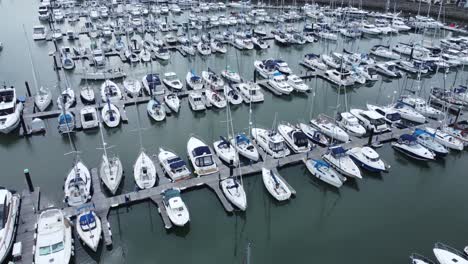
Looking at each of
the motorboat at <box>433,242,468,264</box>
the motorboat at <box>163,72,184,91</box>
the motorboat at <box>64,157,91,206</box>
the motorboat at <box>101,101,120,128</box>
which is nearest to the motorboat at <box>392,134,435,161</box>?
the motorboat at <box>433,242,468,264</box>

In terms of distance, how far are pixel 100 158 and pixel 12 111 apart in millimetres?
13637

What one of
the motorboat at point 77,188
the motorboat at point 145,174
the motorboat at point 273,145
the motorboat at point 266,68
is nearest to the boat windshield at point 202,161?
the motorboat at point 145,174

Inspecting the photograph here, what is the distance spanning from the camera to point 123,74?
2154 inches

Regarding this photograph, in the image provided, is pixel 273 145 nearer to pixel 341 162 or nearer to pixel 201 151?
pixel 341 162

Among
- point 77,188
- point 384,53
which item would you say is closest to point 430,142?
point 384,53

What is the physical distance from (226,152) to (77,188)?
13.6 meters

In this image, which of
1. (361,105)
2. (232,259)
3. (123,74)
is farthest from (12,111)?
(361,105)

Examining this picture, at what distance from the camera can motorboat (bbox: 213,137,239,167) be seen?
1353 inches

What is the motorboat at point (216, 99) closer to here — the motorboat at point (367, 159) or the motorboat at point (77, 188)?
the motorboat at point (367, 159)

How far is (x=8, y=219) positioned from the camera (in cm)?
2523

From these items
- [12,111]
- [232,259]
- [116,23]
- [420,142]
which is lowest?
[232,259]

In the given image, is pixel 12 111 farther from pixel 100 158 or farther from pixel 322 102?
pixel 322 102

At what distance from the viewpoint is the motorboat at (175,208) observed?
1075 inches

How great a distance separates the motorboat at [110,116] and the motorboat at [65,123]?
136 inches
